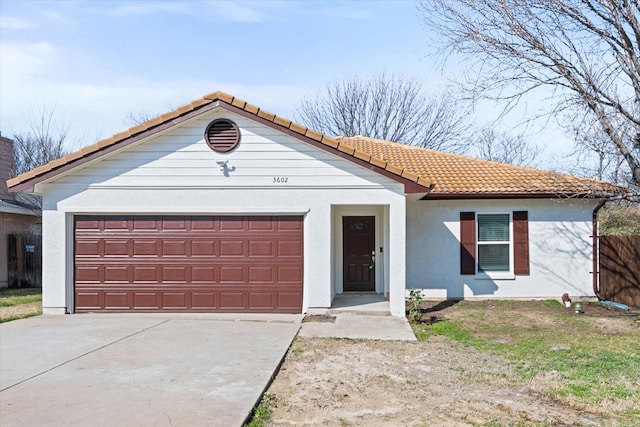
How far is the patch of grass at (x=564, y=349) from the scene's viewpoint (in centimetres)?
644

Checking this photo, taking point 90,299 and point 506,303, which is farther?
point 506,303

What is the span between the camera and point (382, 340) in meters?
9.39

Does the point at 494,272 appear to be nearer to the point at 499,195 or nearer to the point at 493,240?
the point at 493,240

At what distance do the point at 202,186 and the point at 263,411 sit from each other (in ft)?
23.5

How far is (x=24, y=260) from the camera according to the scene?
1856cm

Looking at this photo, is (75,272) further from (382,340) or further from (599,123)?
(599,123)

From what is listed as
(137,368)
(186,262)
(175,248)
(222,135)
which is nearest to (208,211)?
(175,248)

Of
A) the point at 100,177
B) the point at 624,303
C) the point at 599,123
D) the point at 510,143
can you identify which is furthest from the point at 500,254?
the point at 510,143

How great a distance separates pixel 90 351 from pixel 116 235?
4372mm

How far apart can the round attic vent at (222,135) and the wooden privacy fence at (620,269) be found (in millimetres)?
9971

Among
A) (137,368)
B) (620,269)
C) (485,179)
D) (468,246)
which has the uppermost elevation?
(485,179)

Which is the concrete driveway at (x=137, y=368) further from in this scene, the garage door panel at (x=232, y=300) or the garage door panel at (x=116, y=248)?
the garage door panel at (x=116, y=248)

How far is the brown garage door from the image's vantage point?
39.5ft

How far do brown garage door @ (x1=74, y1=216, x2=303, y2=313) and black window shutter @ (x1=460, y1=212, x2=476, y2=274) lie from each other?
15.8ft
